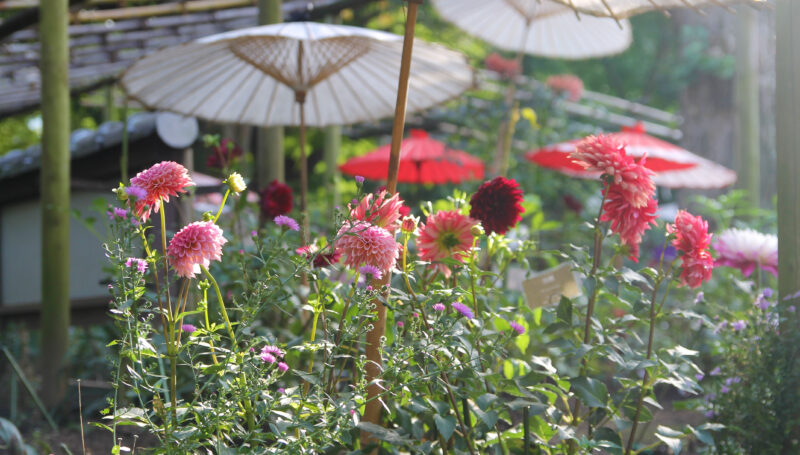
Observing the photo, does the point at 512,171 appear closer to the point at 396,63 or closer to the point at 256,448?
the point at 396,63

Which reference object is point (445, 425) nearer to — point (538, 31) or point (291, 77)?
point (291, 77)

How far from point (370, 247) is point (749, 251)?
125 centimetres

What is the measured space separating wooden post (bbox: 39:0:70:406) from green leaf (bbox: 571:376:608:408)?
2006 mm

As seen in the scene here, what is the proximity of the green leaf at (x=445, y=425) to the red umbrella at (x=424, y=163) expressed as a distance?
3.45 m

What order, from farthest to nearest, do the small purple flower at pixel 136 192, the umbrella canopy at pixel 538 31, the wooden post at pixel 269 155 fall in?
1. the umbrella canopy at pixel 538 31
2. the wooden post at pixel 269 155
3. the small purple flower at pixel 136 192

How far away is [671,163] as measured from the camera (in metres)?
4.12

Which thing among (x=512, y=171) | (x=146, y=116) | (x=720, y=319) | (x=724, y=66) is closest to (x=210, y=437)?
(x=720, y=319)

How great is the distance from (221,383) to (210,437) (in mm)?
98

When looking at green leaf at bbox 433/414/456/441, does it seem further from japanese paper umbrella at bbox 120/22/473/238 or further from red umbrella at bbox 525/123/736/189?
red umbrella at bbox 525/123/736/189

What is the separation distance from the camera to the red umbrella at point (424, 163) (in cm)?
471

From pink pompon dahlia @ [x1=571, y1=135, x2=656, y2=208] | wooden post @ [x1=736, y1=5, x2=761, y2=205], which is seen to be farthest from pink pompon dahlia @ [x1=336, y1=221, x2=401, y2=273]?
wooden post @ [x1=736, y1=5, x2=761, y2=205]

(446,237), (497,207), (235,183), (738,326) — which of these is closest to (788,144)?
(738,326)

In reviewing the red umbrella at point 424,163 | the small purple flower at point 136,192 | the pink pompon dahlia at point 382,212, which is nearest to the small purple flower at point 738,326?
the pink pompon dahlia at point 382,212

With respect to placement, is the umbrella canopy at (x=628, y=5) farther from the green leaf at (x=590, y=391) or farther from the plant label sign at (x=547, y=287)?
the green leaf at (x=590, y=391)
